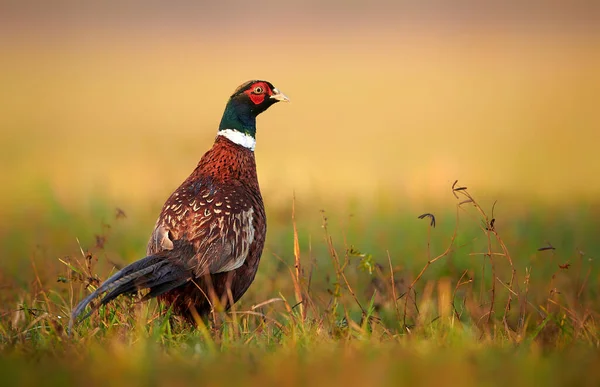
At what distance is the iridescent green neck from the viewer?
249 inches

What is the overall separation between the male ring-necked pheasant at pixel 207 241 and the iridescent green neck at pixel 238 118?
0.13m

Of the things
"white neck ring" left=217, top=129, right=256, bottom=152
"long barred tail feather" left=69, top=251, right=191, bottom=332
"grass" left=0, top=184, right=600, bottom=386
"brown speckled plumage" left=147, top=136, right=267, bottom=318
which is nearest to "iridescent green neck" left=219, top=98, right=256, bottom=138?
"white neck ring" left=217, top=129, right=256, bottom=152

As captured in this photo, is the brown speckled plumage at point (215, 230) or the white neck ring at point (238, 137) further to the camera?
the white neck ring at point (238, 137)

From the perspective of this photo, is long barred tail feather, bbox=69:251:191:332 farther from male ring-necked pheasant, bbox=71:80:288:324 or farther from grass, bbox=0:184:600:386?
grass, bbox=0:184:600:386

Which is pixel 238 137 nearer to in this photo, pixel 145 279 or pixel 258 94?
pixel 258 94

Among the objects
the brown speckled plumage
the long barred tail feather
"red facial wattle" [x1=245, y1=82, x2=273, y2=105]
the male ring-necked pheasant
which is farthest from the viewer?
"red facial wattle" [x1=245, y1=82, x2=273, y2=105]

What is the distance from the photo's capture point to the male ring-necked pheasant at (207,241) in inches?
204

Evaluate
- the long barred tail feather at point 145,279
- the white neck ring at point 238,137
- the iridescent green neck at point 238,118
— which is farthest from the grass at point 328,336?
the iridescent green neck at point 238,118

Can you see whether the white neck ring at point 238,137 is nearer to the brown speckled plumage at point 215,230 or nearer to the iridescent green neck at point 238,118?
the iridescent green neck at point 238,118

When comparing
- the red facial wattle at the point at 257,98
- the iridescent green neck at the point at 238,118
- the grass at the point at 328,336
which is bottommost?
the grass at the point at 328,336

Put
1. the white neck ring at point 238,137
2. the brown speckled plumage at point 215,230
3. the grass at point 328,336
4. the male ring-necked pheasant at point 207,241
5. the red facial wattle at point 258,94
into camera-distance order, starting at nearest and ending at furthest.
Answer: the grass at point 328,336, the male ring-necked pheasant at point 207,241, the brown speckled plumage at point 215,230, the white neck ring at point 238,137, the red facial wattle at point 258,94

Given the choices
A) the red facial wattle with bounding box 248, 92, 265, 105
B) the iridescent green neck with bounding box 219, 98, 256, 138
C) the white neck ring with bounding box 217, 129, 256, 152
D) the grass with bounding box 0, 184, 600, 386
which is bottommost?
the grass with bounding box 0, 184, 600, 386

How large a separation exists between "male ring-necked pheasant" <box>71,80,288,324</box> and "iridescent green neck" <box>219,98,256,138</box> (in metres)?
0.13

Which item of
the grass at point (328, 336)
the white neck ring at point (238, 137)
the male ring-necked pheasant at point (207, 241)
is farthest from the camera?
the white neck ring at point (238, 137)
